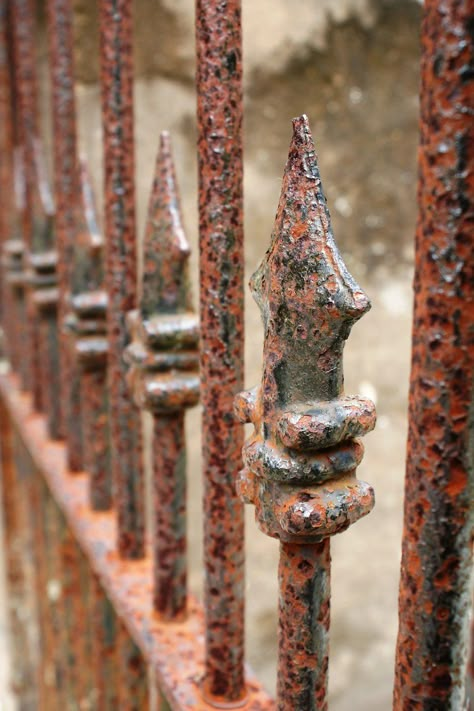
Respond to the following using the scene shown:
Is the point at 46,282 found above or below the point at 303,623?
above

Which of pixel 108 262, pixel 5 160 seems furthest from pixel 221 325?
pixel 5 160

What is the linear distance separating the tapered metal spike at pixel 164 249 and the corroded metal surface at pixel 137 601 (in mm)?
427

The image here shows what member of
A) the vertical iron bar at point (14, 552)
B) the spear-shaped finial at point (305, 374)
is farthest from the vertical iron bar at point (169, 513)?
the vertical iron bar at point (14, 552)

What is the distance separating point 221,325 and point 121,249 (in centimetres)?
38

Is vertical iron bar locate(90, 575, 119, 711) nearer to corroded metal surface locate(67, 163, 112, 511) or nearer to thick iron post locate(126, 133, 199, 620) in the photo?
corroded metal surface locate(67, 163, 112, 511)

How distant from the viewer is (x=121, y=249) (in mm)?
1064

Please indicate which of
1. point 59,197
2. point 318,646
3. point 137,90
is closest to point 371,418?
point 318,646

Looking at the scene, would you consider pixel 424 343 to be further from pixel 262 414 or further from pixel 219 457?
pixel 219 457

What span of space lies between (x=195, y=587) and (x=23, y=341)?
817mm

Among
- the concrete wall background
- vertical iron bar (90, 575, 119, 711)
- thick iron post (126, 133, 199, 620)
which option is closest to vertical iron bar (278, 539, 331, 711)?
thick iron post (126, 133, 199, 620)

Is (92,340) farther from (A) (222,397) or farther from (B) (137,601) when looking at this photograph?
(A) (222,397)

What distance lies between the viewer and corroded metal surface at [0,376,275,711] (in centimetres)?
87

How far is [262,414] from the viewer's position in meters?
0.59

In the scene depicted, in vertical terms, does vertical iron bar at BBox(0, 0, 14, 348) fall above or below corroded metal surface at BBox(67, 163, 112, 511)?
above
